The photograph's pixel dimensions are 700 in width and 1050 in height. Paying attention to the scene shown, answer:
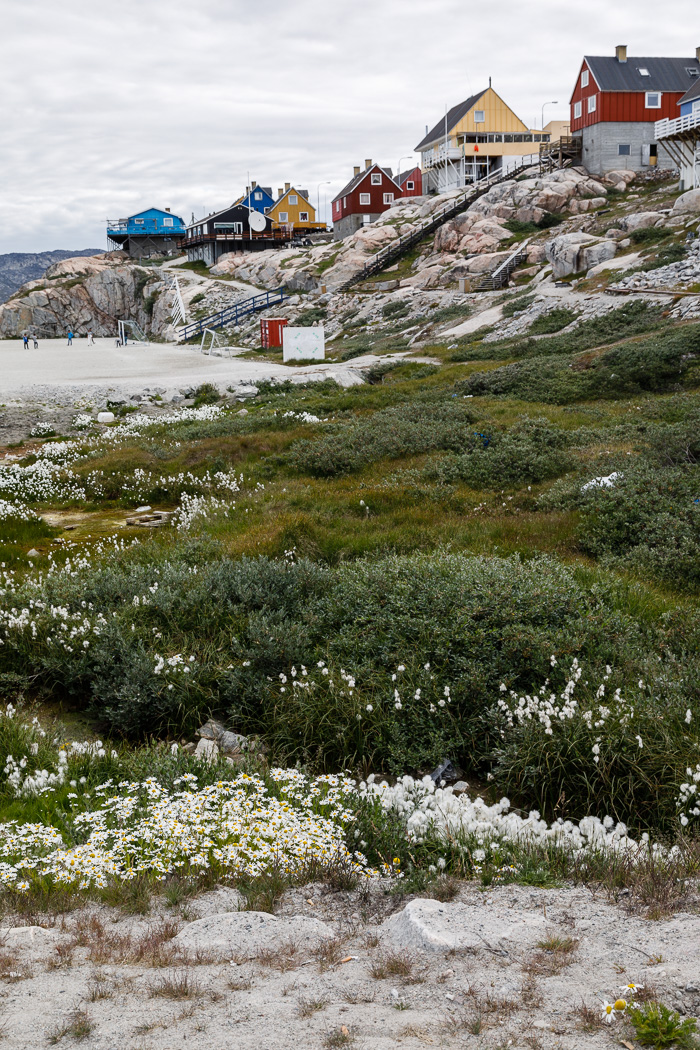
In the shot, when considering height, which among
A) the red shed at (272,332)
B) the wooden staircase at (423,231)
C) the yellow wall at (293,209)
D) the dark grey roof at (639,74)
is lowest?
the red shed at (272,332)

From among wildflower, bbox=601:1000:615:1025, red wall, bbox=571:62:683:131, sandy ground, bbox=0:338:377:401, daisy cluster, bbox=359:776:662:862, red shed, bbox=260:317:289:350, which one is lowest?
daisy cluster, bbox=359:776:662:862

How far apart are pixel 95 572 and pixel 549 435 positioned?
9.72m

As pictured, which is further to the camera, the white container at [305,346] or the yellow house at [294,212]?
the yellow house at [294,212]

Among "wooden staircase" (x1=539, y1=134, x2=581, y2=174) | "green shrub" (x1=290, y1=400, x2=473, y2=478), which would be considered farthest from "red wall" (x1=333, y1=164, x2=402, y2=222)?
"green shrub" (x1=290, y1=400, x2=473, y2=478)

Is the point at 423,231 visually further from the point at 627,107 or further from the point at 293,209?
the point at 293,209

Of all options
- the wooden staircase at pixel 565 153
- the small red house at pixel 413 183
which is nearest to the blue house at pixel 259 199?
the small red house at pixel 413 183

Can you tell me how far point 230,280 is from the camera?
82.3 metres

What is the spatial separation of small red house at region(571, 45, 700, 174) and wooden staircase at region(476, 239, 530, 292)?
56.9 ft

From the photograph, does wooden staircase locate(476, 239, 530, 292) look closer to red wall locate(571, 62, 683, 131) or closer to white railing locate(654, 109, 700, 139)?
white railing locate(654, 109, 700, 139)

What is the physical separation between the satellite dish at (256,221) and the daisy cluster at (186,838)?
3796 inches

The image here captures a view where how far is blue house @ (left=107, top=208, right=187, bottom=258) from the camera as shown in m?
109

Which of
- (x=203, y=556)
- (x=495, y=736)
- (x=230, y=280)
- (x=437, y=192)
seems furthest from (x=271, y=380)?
(x=437, y=192)

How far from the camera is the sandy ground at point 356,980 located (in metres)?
2.99

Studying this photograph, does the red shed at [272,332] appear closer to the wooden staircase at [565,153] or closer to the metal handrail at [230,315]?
the metal handrail at [230,315]
